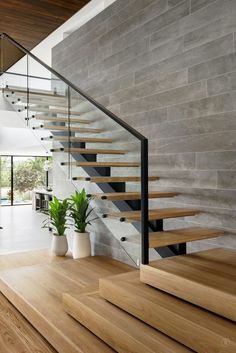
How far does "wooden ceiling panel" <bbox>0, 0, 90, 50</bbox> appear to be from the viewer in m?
5.58

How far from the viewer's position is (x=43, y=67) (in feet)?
16.9

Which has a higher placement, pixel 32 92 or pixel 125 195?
pixel 32 92

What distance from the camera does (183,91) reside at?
13.1ft

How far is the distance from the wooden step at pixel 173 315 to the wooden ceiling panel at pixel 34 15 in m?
4.49

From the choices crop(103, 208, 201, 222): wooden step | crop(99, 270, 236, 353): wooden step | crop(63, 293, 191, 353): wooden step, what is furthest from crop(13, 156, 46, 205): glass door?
crop(99, 270, 236, 353): wooden step

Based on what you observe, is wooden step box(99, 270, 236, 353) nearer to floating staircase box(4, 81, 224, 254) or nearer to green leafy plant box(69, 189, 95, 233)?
floating staircase box(4, 81, 224, 254)

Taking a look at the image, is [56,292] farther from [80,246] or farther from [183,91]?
[183,91]

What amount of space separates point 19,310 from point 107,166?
170 cm

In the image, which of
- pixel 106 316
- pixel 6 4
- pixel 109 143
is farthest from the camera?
pixel 6 4

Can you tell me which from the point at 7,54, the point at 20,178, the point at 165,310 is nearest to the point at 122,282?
the point at 165,310

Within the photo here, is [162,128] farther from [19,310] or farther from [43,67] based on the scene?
[19,310]

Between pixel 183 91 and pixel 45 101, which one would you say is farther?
pixel 45 101

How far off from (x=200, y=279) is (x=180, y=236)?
0.89 meters

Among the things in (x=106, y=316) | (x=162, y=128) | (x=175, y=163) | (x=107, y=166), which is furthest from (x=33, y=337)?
(x=162, y=128)
